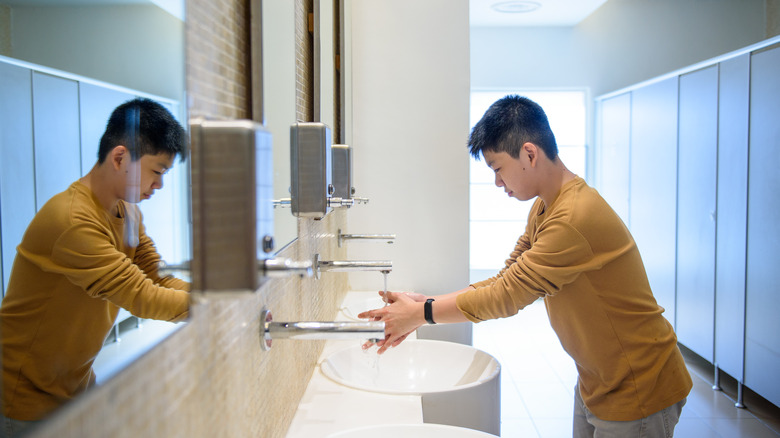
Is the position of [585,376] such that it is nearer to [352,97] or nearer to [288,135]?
[288,135]

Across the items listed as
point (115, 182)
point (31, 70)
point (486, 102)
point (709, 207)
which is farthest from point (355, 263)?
point (486, 102)

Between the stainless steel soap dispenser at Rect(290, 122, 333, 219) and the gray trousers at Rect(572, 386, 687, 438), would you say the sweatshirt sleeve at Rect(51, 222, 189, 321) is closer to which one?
the stainless steel soap dispenser at Rect(290, 122, 333, 219)

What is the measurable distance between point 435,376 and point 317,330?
2.83 feet

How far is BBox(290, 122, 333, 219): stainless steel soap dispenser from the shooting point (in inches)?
41.6

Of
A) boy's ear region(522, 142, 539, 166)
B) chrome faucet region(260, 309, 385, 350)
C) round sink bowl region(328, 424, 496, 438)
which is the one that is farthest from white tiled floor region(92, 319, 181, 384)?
boy's ear region(522, 142, 539, 166)

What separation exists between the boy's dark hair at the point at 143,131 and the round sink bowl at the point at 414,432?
71cm

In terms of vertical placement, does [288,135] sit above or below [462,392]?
above

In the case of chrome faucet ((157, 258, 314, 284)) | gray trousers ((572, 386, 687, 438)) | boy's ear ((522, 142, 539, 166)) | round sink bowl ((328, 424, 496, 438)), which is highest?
boy's ear ((522, 142, 539, 166))

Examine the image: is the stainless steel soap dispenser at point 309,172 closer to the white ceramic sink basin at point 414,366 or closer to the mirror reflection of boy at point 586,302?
the mirror reflection of boy at point 586,302

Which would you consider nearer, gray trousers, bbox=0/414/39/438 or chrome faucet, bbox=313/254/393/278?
gray trousers, bbox=0/414/39/438

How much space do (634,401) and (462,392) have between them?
45 cm

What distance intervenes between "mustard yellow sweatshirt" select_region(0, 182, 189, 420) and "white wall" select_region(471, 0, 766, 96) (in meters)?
5.76

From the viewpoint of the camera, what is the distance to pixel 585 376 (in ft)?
5.05

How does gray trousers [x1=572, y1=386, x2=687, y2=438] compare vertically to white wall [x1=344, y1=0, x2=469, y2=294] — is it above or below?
below
